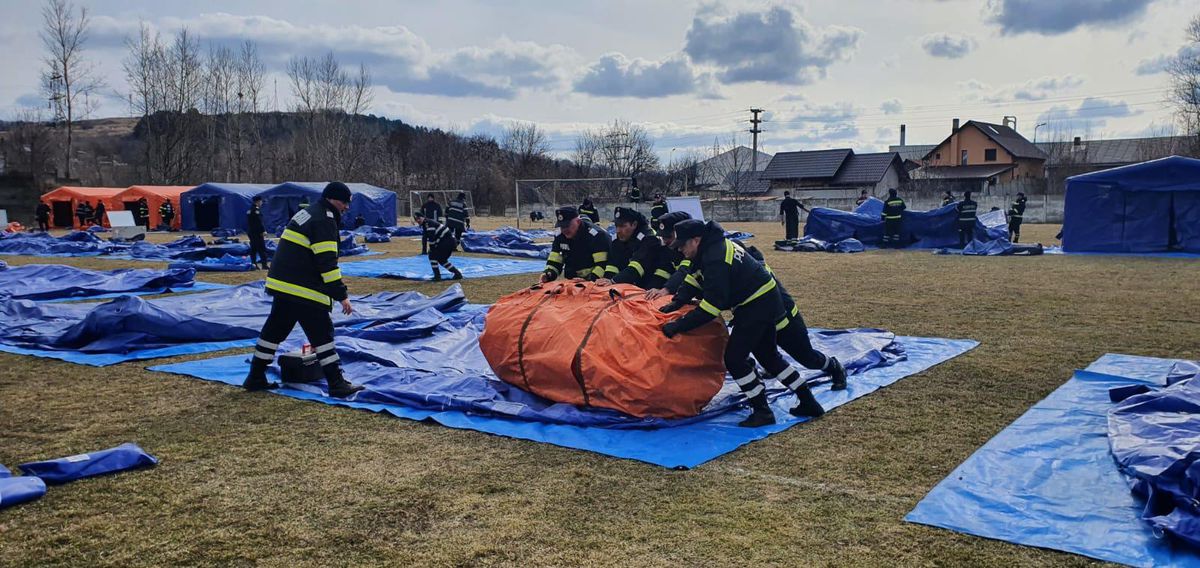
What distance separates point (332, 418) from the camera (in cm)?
646

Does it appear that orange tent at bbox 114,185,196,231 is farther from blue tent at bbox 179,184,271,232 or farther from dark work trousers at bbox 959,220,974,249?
dark work trousers at bbox 959,220,974,249

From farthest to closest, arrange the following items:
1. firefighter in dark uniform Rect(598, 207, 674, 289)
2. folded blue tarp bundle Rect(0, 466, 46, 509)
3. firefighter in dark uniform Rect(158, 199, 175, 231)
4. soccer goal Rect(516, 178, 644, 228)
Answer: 1. soccer goal Rect(516, 178, 644, 228)
2. firefighter in dark uniform Rect(158, 199, 175, 231)
3. firefighter in dark uniform Rect(598, 207, 674, 289)
4. folded blue tarp bundle Rect(0, 466, 46, 509)

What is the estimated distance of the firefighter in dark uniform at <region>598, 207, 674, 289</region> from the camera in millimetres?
8719

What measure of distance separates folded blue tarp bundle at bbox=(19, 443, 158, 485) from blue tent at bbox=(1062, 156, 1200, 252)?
23.3 m

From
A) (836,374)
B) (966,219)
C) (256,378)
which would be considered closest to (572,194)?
(966,219)

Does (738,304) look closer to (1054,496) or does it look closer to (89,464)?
(1054,496)

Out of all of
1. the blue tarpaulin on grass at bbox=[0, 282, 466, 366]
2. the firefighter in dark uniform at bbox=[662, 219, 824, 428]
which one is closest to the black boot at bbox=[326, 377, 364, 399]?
the firefighter in dark uniform at bbox=[662, 219, 824, 428]

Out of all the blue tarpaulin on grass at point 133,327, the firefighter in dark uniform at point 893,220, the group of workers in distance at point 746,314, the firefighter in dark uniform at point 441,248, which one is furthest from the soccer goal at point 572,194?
the group of workers in distance at point 746,314

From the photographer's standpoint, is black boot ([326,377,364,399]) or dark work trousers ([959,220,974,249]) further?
dark work trousers ([959,220,974,249])

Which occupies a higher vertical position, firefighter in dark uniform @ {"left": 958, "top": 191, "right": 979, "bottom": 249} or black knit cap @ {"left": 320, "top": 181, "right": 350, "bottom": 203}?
black knit cap @ {"left": 320, "top": 181, "right": 350, "bottom": 203}

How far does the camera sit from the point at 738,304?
6254mm

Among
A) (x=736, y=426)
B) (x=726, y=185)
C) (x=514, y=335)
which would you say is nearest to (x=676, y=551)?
(x=736, y=426)

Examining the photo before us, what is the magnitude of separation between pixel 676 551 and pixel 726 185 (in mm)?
62265

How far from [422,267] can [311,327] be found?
1256 cm
